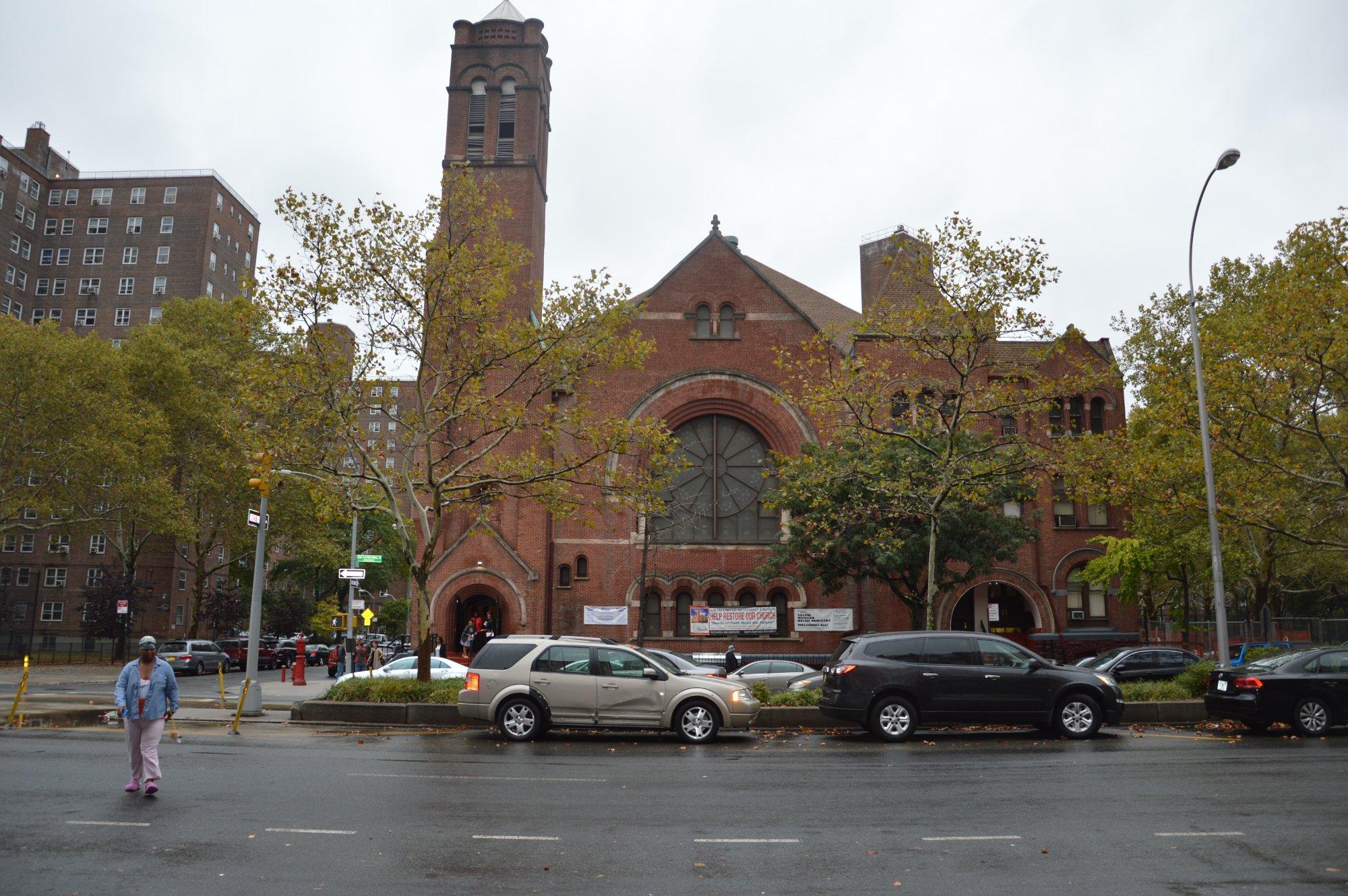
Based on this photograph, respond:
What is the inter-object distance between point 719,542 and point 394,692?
2287cm

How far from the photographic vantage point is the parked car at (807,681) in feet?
72.0

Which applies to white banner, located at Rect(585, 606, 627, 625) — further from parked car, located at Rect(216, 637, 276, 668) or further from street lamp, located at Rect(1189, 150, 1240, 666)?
street lamp, located at Rect(1189, 150, 1240, 666)

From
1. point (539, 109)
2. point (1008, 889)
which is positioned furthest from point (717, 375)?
point (1008, 889)

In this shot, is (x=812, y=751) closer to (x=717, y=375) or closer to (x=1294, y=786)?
(x=1294, y=786)

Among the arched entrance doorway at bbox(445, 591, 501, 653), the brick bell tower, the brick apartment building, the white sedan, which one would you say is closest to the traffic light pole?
the white sedan

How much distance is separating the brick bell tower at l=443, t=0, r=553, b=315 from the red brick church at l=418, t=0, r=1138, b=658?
54 cm

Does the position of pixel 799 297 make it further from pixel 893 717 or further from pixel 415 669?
pixel 893 717

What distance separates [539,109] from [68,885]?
42573 mm

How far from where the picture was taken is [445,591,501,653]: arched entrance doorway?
39812 millimetres

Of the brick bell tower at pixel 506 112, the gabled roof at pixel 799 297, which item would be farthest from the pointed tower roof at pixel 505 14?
the gabled roof at pixel 799 297

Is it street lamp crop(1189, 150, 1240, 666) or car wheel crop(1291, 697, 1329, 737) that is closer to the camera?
car wheel crop(1291, 697, 1329, 737)

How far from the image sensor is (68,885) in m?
6.64

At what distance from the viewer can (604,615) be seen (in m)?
38.2

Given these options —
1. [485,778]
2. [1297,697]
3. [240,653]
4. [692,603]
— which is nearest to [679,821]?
[485,778]
